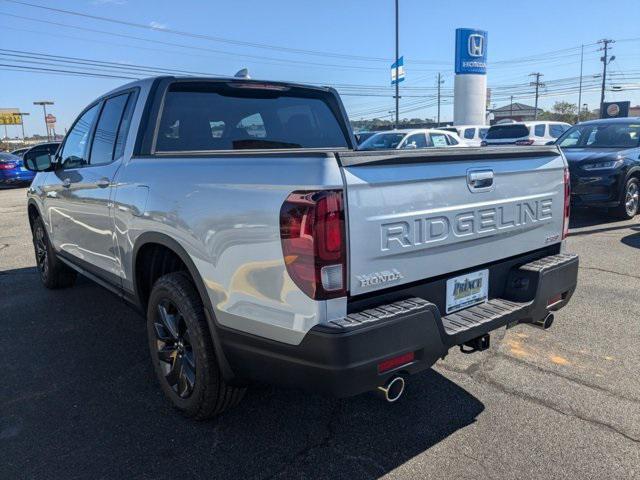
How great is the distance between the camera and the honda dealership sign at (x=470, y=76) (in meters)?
35.9

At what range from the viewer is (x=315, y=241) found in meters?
2.15

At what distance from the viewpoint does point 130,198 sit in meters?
3.32

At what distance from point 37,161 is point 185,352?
3.20m

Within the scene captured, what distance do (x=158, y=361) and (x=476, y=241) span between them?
6.60ft

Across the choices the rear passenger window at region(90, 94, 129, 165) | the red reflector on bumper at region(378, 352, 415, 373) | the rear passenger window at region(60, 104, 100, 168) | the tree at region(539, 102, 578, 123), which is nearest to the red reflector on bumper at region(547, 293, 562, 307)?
the red reflector on bumper at region(378, 352, 415, 373)

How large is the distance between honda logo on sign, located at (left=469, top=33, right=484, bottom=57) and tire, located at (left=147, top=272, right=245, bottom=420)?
122 feet

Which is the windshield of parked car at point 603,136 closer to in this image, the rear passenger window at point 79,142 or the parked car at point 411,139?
the parked car at point 411,139

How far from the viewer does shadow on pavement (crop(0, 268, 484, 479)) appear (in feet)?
8.73

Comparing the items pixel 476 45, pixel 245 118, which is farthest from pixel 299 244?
pixel 476 45

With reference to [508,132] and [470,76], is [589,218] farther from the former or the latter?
[470,76]

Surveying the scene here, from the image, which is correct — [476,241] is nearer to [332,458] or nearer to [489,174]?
[489,174]

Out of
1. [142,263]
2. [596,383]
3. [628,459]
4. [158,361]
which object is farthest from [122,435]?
[596,383]

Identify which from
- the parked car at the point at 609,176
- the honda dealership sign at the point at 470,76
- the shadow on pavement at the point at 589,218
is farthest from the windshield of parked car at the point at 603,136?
the honda dealership sign at the point at 470,76

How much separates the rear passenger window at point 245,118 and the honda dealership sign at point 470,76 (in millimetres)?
34605
